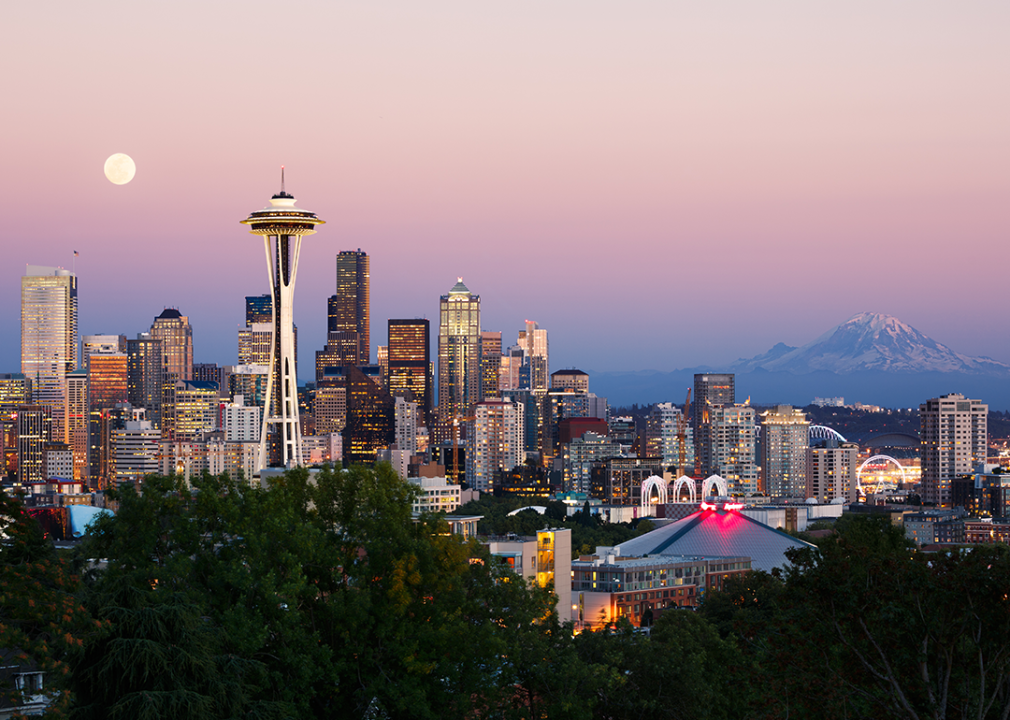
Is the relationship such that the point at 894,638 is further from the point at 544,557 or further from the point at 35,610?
the point at 544,557

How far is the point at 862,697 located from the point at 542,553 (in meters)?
76.4

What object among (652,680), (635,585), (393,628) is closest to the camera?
(393,628)

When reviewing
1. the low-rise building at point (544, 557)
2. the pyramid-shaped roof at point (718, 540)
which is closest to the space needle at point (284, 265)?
the pyramid-shaped roof at point (718, 540)

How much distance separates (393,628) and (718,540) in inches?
4818

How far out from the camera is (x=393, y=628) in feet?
125

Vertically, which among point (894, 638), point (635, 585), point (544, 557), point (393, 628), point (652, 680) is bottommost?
point (635, 585)

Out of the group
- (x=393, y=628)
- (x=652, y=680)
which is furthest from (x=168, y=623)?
(x=652, y=680)

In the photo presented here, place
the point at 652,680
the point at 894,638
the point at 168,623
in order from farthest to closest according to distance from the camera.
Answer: the point at 652,680, the point at 168,623, the point at 894,638

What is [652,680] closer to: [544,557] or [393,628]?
[393,628]

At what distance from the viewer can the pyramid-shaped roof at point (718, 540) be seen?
15288 cm

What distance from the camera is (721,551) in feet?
505

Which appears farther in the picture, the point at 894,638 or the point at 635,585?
the point at 635,585

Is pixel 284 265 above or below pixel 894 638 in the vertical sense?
above

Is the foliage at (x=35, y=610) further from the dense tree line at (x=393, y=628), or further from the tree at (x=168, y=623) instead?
the tree at (x=168, y=623)
